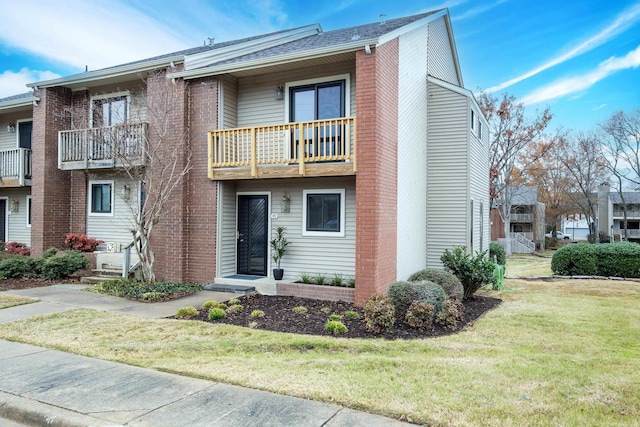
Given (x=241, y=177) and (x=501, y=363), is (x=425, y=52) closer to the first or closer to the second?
(x=241, y=177)

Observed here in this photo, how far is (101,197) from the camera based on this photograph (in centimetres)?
1408

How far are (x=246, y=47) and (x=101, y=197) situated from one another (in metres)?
6.97

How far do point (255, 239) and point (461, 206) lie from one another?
19.7 ft

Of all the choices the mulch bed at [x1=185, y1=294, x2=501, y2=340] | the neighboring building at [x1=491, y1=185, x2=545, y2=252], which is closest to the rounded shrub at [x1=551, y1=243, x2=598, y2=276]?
the mulch bed at [x1=185, y1=294, x2=501, y2=340]

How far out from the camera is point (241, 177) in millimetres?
10742

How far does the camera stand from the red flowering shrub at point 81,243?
1334 centimetres

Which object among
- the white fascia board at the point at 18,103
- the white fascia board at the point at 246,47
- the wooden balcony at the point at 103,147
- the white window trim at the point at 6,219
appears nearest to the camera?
the white fascia board at the point at 246,47

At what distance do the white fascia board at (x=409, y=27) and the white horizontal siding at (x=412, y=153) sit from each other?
189 millimetres

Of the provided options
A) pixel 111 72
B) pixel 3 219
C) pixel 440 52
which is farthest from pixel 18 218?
pixel 440 52

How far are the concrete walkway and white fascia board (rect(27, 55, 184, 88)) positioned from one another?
8624 millimetres

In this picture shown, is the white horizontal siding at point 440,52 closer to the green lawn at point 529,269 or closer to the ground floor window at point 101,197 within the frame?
the green lawn at point 529,269

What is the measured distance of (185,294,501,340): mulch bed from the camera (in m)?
7.22

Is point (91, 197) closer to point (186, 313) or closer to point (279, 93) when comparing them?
point (279, 93)

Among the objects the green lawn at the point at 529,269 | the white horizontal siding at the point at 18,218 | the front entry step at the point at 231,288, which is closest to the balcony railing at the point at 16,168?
the white horizontal siding at the point at 18,218
